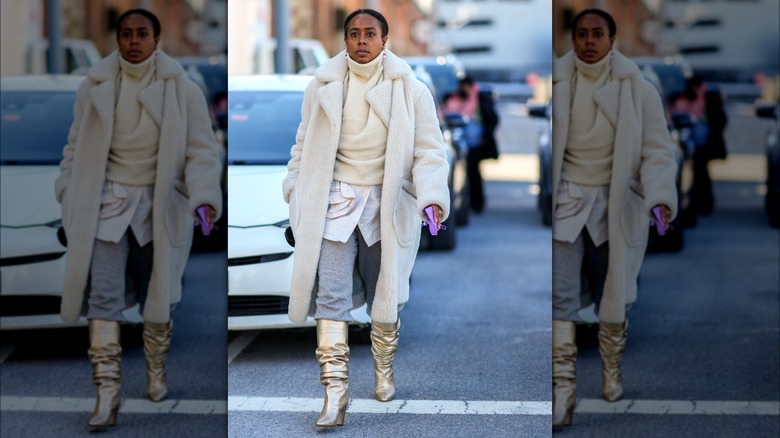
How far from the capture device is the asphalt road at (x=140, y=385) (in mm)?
4750

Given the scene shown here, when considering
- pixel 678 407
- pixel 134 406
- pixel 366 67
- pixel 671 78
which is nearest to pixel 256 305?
pixel 134 406

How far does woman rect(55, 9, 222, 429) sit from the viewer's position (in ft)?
15.2

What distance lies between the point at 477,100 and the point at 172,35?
4.01 metres

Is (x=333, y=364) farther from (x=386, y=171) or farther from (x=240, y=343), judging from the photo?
(x=386, y=171)

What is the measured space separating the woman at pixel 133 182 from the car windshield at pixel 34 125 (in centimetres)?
6

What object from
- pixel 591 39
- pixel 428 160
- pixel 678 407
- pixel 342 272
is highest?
pixel 591 39

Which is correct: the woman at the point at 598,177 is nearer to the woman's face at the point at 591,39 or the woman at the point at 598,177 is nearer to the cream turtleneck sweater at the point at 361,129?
the woman's face at the point at 591,39

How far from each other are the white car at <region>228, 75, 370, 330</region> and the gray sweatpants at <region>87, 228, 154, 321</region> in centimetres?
39

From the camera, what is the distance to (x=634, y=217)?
15.1 feet

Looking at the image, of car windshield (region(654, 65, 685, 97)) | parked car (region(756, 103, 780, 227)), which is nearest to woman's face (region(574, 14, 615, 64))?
car windshield (region(654, 65, 685, 97))

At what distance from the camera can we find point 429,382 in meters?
4.48

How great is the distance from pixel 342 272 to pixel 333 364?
30cm

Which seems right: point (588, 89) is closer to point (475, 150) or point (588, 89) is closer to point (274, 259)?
point (274, 259)

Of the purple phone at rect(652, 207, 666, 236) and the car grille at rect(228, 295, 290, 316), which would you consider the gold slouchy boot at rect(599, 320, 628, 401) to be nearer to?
the purple phone at rect(652, 207, 666, 236)
